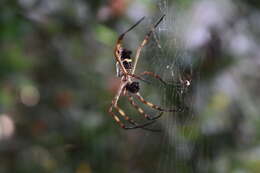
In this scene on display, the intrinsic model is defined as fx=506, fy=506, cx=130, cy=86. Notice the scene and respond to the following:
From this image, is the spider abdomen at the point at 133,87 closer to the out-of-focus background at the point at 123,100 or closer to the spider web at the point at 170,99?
the spider web at the point at 170,99

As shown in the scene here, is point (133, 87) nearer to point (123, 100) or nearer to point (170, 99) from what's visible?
point (170, 99)

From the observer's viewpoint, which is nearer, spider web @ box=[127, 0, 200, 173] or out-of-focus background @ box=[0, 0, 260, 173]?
spider web @ box=[127, 0, 200, 173]

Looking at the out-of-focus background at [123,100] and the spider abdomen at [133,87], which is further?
the out-of-focus background at [123,100]

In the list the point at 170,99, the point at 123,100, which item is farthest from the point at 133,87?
the point at 123,100

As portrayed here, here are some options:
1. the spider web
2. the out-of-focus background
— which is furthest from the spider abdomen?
the out-of-focus background

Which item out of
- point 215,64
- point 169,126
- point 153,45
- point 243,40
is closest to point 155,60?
point 153,45

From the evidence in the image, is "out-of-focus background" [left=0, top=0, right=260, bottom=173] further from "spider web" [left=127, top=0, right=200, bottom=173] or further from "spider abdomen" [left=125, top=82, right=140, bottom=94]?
"spider abdomen" [left=125, top=82, right=140, bottom=94]

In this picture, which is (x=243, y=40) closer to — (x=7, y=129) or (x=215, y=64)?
(x=215, y=64)

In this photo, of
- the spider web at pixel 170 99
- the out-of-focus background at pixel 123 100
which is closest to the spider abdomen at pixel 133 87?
the spider web at pixel 170 99

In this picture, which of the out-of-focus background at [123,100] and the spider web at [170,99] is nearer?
the spider web at [170,99]
